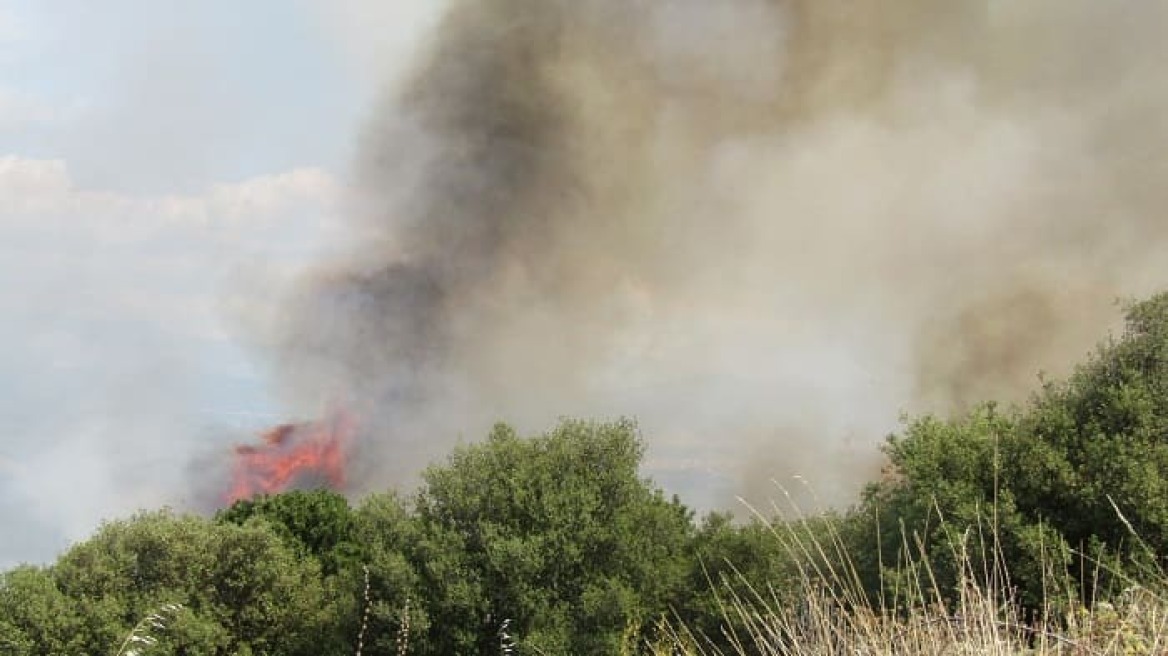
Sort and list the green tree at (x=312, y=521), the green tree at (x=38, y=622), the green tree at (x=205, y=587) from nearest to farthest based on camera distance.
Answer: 1. the green tree at (x=38, y=622)
2. the green tree at (x=205, y=587)
3. the green tree at (x=312, y=521)

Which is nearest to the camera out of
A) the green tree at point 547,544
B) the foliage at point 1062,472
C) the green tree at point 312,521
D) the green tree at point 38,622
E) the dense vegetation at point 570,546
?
the foliage at point 1062,472

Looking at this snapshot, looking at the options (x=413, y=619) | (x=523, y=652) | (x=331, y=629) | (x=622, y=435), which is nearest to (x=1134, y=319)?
(x=622, y=435)

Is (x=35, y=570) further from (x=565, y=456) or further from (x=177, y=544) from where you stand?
(x=565, y=456)

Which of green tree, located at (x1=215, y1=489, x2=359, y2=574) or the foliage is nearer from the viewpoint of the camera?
the foliage

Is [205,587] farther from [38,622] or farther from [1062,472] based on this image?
[1062,472]

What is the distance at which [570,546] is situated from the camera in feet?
126

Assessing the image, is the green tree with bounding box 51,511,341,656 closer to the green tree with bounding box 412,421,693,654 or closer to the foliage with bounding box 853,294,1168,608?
the green tree with bounding box 412,421,693,654

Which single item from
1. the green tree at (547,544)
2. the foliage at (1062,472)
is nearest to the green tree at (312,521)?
the green tree at (547,544)

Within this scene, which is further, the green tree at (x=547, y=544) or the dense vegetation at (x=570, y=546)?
the green tree at (x=547, y=544)

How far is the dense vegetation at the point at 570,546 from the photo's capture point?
29.2 metres

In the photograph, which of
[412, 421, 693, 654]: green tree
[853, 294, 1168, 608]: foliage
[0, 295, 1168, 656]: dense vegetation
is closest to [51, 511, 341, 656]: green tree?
[0, 295, 1168, 656]: dense vegetation

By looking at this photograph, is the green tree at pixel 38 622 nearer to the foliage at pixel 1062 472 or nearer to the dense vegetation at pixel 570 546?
the dense vegetation at pixel 570 546

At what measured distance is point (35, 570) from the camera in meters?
43.8

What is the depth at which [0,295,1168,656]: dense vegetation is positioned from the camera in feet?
96.0
